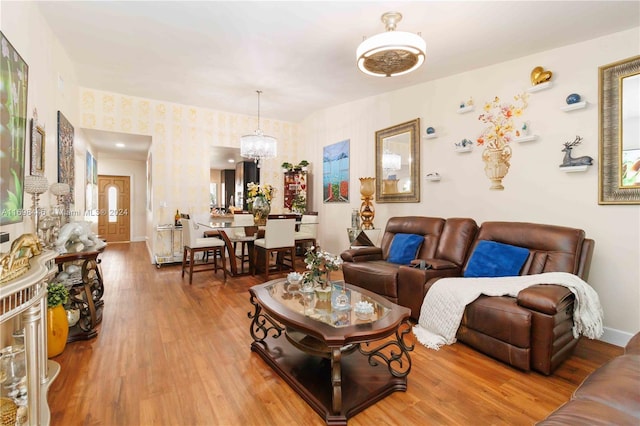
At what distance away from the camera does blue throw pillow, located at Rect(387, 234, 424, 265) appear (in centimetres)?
Result: 348

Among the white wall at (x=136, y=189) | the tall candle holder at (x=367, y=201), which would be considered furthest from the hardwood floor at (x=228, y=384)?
the white wall at (x=136, y=189)

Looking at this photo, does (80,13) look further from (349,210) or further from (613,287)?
(613,287)

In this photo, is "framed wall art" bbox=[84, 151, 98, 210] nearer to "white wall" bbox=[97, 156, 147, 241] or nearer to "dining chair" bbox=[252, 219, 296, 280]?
"white wall" bbox=[97, 156, 147, 241]

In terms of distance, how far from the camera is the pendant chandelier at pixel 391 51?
2.39 metres

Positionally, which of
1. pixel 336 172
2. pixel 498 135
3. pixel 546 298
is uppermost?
pixel 498 135

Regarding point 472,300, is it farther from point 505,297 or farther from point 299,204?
point 299,204

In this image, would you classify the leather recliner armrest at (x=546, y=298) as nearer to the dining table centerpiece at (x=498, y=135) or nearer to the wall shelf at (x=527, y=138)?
the dining table centerpiece at (x=498, y=135)

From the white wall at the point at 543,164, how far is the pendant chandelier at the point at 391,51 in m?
0.97

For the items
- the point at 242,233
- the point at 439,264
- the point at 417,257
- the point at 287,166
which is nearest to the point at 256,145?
the point at 287,166

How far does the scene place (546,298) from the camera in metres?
2.01

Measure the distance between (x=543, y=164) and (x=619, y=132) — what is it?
1.93 feet

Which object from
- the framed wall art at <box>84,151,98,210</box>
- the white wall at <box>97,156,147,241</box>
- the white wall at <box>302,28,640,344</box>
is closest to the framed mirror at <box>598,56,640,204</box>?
the white wall at <box>302,28,640,344</box>

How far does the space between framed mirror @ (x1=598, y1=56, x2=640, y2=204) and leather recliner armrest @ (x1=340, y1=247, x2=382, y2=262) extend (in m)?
2.21

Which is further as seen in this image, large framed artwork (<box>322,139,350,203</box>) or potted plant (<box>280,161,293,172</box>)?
potted plant (<box>280,161,293,172</box>)
